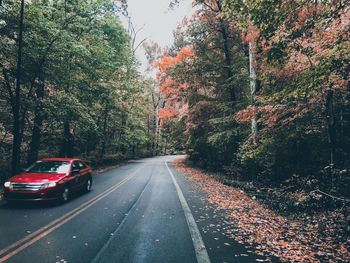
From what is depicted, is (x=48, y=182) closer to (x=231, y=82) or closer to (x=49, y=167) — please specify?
(x=49, y=167)

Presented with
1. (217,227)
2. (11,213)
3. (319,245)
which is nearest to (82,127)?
(11,213)

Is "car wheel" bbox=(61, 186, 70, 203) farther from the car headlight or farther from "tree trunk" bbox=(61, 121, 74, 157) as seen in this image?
"tree trunk" bbox=(61, 121, 74, 157)

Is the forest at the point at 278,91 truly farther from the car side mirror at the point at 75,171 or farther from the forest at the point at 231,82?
the car side mirror at the point at 75,171

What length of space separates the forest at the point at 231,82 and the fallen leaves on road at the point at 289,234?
130 centimetres

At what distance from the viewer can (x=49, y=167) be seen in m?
11.9

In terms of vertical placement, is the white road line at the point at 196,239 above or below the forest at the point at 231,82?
below

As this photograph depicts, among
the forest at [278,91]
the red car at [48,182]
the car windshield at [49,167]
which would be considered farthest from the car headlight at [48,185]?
the forest at [278,91]

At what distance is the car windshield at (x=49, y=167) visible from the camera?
11.6 m

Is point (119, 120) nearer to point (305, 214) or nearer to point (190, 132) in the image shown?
point (190, 132)

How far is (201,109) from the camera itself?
22094 millimetres

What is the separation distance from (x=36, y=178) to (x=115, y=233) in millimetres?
4787

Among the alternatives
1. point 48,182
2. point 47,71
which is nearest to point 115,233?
point 48,182

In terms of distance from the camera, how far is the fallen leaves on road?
604 centimetres

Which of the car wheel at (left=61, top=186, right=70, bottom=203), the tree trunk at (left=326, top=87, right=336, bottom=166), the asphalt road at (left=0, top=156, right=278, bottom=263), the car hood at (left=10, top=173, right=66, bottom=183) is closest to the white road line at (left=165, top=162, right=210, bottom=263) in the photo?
the asphalt road at (left=0, top=156, right=278, bottom=263)
